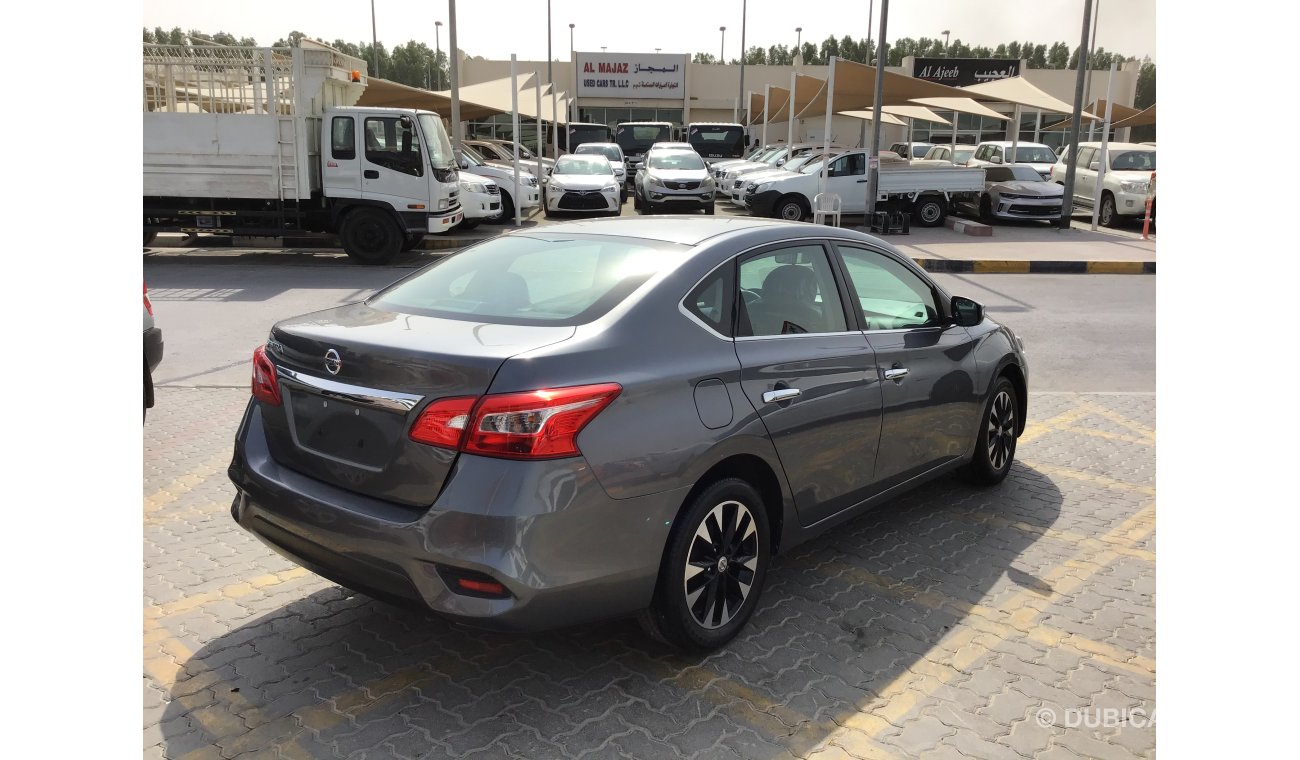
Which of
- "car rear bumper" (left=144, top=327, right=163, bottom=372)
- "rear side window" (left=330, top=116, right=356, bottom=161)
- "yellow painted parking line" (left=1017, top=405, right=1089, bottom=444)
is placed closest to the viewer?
"car rear bumper" (left=144, top=327, right=163, bottom=372)

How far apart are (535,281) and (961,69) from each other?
190 ft

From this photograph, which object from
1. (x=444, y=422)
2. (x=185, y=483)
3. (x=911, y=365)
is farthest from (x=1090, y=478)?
(x=185, y=483)

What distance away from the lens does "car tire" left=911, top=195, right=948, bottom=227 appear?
20891 mm

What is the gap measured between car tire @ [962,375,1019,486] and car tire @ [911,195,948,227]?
16.4 m

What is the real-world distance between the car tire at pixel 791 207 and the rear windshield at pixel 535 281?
1652 centimetres

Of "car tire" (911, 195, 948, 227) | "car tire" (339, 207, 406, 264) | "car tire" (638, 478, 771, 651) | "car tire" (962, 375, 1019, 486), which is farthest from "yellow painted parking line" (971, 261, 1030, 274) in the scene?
"car tire" (638, 478, 771, 651)

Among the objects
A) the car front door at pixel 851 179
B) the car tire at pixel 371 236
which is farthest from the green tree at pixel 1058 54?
the car tire at pixel 371 236

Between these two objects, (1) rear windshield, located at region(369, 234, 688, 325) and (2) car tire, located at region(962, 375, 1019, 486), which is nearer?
(1) rear windshield, located at region(369, 234, 688, 325)

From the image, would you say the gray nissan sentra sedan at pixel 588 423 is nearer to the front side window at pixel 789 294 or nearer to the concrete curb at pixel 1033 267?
the front side window at pixel 789 294

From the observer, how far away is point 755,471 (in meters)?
3.62

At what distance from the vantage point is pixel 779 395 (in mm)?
3574

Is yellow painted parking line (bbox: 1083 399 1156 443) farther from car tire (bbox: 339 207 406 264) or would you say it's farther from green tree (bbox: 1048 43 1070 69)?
green tree (bbox: 1048 43 1070 69)

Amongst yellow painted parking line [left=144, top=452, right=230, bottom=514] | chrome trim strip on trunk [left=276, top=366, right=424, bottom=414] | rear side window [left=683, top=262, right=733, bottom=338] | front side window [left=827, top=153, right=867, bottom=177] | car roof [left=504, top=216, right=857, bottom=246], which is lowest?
yellow painted parking line [left=144, top=452, right=230, bottom=514]

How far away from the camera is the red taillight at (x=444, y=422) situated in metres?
2.86
